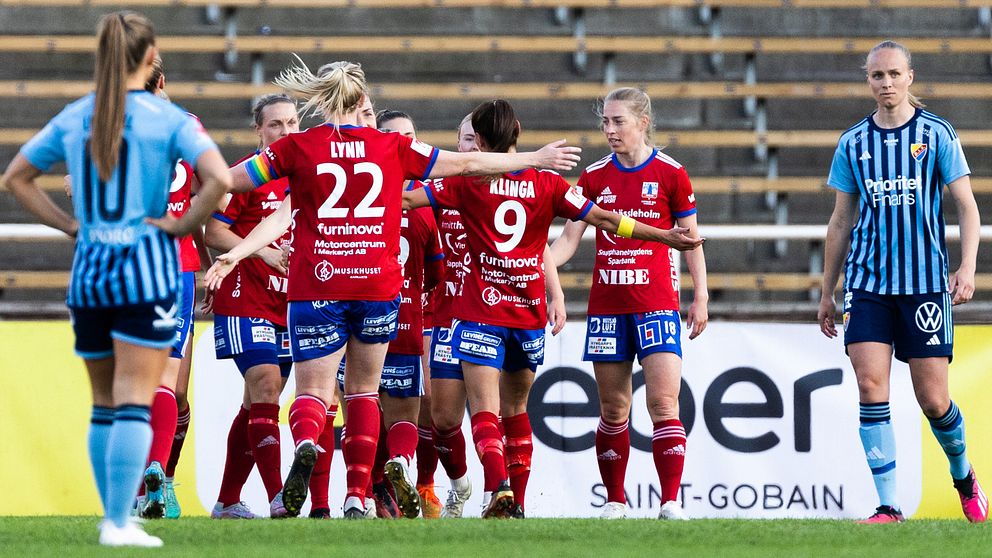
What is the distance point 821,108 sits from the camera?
11227 millimetres

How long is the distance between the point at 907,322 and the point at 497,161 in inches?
69.8

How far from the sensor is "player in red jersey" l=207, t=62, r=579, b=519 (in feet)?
17.3

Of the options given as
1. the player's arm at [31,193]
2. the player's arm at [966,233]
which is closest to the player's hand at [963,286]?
the player's arm at [966,233]

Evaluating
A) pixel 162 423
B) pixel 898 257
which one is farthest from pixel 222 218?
pixel 898 257

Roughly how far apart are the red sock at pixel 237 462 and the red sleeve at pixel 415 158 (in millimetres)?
1770

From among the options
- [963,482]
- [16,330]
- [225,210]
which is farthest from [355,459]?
[16,330]

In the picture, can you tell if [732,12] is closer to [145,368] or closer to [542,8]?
[542,8]

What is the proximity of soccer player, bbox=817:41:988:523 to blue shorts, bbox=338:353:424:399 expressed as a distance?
201 centimetres

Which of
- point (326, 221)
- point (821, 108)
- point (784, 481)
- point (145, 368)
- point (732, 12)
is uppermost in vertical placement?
point (732, 12)

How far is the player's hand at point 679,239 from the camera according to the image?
562 centimetres

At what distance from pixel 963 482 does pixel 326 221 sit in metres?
2.87

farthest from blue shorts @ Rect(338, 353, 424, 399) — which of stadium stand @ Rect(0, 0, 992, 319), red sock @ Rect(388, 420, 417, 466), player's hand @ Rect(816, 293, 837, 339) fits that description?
stadium stand @ Rect(0, 0, 992, 319)

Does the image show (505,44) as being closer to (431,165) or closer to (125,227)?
(431,165)

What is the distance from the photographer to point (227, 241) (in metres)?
6.11
